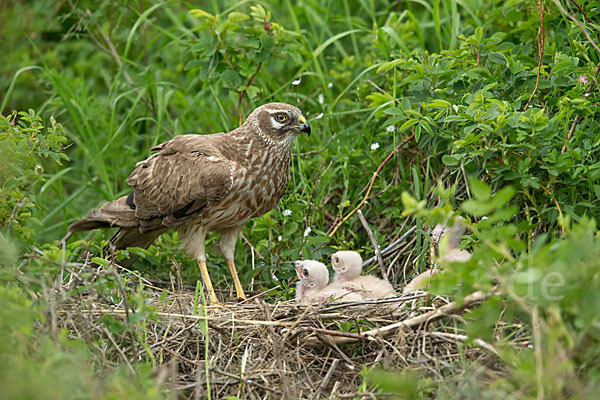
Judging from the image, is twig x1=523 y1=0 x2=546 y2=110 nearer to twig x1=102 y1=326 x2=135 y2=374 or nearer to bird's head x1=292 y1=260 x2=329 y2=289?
bird's head x1=292 y1=260 x2=329 y2=289

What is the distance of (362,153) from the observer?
5391 millimetres

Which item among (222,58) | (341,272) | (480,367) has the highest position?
(222,58)

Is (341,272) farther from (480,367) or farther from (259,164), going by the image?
(480,367)

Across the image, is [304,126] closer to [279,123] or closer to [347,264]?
[279,123]

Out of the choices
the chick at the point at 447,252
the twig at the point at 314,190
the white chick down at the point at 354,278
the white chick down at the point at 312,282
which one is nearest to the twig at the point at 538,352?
the chick at the point at 447,252

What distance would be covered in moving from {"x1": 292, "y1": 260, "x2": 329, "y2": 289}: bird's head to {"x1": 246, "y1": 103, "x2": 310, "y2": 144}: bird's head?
984 millimetres

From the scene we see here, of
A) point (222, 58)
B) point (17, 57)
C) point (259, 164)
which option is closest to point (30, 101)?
point (17, 57)

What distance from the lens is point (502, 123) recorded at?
393 centimetres

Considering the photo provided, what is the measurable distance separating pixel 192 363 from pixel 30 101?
4.68m

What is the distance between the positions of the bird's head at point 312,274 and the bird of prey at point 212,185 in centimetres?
62

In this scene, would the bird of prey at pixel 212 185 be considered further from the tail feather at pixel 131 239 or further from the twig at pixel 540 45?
the twig at pixel 540 45

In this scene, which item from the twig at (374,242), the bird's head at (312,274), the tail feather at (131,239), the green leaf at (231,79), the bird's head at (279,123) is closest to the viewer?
the bird's head at (312,274)

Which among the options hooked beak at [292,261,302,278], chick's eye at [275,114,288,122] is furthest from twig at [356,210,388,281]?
chick's eye at [275,114,288,122]

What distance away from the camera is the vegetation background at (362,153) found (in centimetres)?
269
